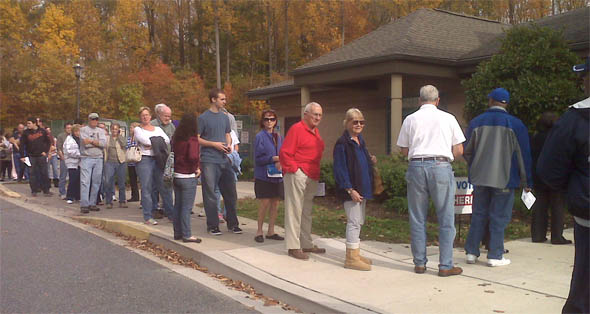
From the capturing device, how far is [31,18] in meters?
43.2

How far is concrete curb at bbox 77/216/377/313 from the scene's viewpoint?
4664 millimetres

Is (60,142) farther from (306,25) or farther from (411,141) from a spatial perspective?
(306,25)

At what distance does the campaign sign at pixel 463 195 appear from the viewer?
648cm

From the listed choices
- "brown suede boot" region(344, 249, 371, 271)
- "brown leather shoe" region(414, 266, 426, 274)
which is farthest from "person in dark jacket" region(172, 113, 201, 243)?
"brown leather shoe" region(414, 266, 426, 274)

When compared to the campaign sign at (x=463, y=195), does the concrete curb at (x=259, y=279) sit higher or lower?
lower

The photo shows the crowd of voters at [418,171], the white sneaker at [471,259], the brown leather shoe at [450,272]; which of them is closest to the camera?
the crowd of voters at [418,171]

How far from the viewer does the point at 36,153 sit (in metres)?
13.6

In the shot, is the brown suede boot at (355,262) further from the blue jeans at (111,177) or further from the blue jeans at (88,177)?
the blue jeans at (111,177)

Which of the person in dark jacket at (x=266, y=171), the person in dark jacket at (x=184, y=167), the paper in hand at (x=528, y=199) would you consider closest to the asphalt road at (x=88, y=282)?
the person in dark jacket at (x=184, y=167)

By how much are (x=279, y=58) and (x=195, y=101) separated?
11763 millimetres

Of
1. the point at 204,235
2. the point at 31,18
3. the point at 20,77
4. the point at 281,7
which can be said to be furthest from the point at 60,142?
the point at 31,18

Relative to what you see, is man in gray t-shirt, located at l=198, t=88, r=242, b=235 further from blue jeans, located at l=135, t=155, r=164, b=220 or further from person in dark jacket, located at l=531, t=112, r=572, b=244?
person in dark jacket, located at l=531, t=112, r=572, b=244

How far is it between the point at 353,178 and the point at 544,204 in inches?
118

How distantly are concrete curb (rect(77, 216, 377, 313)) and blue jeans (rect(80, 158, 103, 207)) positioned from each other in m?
2.68
